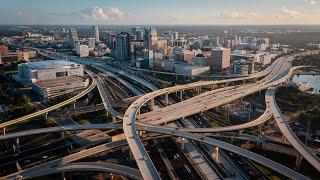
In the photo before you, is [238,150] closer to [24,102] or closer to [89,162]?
[89,162]

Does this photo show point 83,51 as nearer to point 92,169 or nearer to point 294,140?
point 92,169

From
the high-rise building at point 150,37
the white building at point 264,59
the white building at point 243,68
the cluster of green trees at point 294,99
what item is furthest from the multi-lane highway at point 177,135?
the high-rise building at point 150,37

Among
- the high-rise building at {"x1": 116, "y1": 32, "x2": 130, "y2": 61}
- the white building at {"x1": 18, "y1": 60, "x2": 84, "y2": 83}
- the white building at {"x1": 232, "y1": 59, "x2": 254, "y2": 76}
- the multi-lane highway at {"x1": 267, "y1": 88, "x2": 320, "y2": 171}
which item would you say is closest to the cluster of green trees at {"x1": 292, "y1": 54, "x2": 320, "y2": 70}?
the white building at {"x1": 232, "y1": 59, "x2": 254, "y2": 76}

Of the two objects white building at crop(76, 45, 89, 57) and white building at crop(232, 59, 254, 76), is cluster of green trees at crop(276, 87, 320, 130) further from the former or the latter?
white building at crop(76, 45, 89, 57)

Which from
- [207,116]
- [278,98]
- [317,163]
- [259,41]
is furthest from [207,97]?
[259,41]

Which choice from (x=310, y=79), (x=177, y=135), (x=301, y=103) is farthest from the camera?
(x=310, y=79)

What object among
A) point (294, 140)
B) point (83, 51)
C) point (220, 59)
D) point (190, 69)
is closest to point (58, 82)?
point (190, 69)

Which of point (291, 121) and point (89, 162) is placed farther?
point (291, 121)
